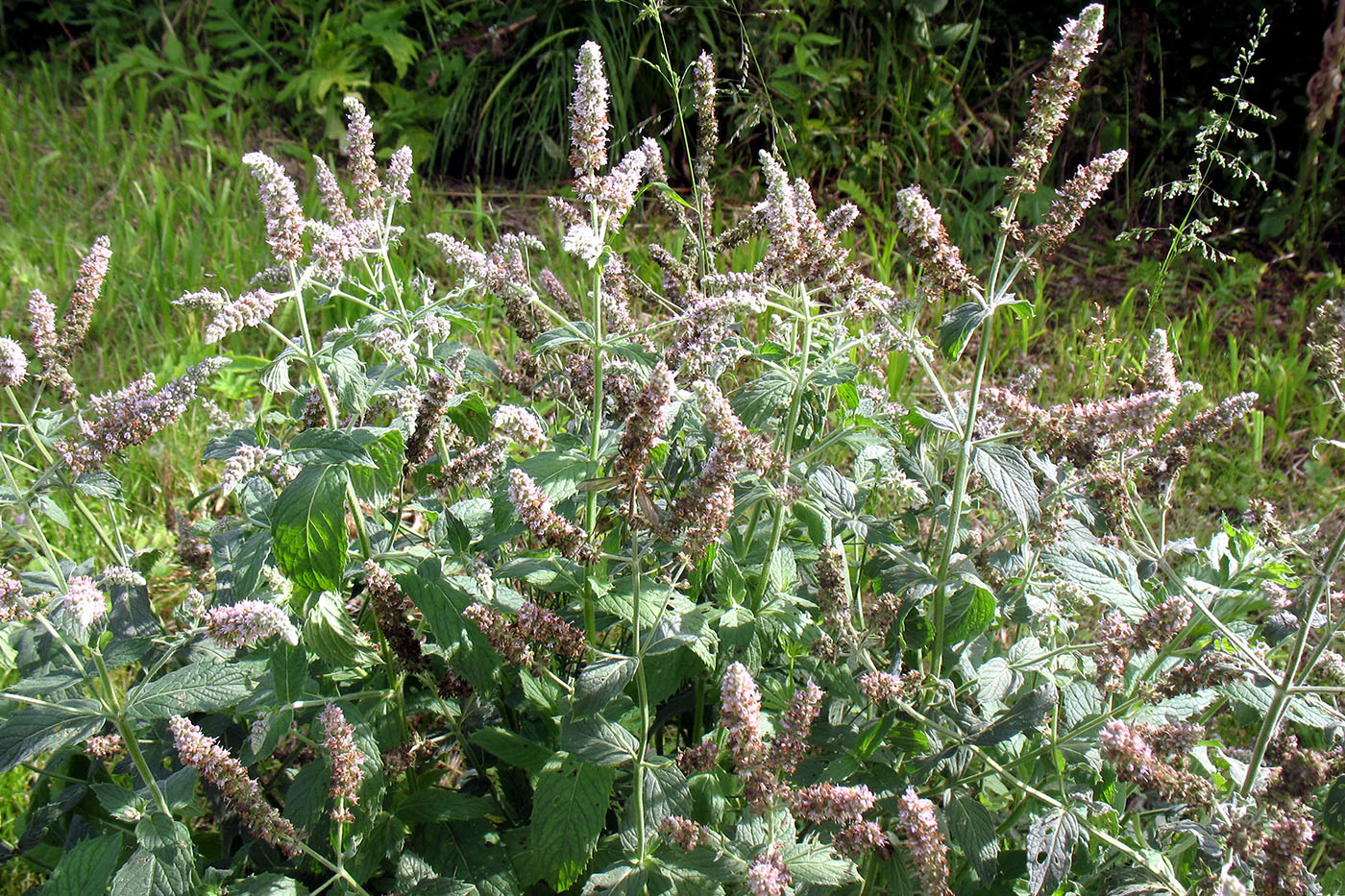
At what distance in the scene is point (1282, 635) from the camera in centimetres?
180

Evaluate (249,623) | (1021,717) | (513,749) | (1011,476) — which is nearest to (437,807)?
(513,749)

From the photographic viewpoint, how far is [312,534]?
4.57 ft

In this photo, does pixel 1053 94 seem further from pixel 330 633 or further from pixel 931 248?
pixel 330 633

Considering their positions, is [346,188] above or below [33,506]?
below

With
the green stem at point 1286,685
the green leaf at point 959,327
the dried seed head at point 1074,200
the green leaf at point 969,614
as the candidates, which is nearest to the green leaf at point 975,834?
the green leaf at point 969,614

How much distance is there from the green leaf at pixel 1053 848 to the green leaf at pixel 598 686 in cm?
65

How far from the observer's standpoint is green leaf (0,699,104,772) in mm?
1504

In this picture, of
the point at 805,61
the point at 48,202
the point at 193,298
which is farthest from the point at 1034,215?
the point at 48,202

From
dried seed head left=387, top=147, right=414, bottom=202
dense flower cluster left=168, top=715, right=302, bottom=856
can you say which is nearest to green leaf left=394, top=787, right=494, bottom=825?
dense flower cluster left=168, top=715, right=302, bottom=856

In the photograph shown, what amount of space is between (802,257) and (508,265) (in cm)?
68

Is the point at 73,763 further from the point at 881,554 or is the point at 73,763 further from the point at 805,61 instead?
the point at 805,61

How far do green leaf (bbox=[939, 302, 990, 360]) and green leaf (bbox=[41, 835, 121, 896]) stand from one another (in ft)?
4.80

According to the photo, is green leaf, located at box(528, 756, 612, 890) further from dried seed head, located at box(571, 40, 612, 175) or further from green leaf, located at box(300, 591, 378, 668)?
dried seed head, located at box(571, 40, 612, 175)

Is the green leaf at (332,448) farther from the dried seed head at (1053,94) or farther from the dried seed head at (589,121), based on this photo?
the dried seed head at (1053,94)
